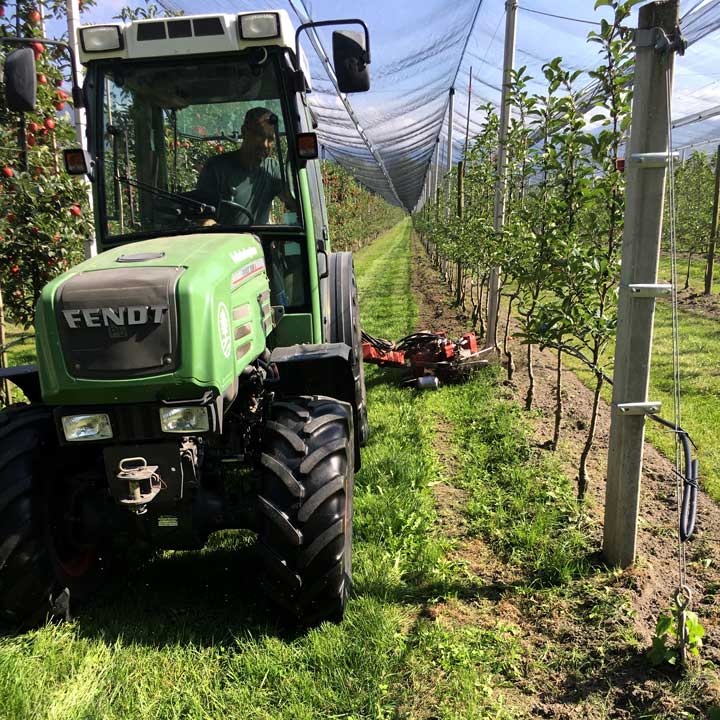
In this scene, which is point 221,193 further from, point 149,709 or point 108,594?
point 149,709

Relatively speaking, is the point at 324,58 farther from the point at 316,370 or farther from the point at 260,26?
the point at 316,370

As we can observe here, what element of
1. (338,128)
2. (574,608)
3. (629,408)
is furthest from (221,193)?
(338,128)

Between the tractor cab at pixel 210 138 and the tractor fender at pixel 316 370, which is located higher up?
the tractor cab at pixel 210 138

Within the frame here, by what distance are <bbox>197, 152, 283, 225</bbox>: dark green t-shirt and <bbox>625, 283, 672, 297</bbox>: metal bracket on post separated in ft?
5.97

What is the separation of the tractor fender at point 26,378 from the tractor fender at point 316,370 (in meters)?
1.12

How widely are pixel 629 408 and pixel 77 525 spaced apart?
2512 mm

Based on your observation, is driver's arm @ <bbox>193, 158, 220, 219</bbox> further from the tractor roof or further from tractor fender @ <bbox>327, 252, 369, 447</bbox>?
tractor fender @ <bbox>327, 252, 369, 447</bbox>

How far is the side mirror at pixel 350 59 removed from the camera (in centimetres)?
296

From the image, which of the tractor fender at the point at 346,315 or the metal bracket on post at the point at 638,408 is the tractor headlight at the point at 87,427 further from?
the metal bracket on post at the point at 638,408

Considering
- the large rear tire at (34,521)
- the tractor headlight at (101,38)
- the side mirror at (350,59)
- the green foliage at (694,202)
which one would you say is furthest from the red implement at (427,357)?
the green foliage at (694,202)

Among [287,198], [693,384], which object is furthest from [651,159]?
[693,384]

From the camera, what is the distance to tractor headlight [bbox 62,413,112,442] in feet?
7.64

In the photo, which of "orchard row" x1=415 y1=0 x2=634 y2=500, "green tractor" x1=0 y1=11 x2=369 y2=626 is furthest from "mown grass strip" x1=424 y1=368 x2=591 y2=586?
"green tractor" x1=0 y1=11 x2=369 y2=626

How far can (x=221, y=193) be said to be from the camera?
10.7ft
